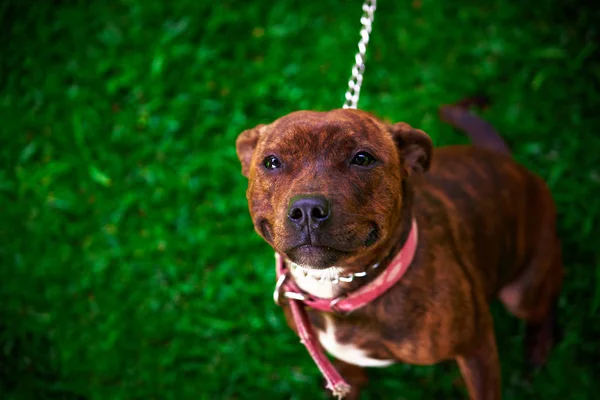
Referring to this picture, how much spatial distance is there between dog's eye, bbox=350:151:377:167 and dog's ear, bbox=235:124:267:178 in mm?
522

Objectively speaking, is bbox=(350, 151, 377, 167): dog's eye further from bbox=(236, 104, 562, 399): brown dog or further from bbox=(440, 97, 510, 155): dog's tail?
bbox=(440, 97, 510, 155): dog's tail

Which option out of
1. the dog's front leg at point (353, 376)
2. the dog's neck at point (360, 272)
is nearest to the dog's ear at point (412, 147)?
the dog's neck at point (360, 272)

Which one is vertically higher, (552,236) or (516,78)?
(516,78)

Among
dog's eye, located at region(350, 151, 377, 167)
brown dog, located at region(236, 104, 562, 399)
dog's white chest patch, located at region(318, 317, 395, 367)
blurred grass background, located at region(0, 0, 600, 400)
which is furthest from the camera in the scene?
blurred grass background, located at region(0, 0, 600, 400)

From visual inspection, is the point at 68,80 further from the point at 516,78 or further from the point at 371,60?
the point at 516,78

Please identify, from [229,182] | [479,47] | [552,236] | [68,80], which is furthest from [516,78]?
[68,80]

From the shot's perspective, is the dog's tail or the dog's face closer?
the dog's face

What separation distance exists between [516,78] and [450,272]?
2400mm

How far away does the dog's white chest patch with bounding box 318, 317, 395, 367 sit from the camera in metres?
2.64

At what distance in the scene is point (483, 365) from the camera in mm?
2725

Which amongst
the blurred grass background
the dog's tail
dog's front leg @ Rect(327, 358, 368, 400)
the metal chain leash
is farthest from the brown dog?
the blurred grass background

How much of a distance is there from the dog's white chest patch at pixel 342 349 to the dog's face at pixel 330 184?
16.6 inches

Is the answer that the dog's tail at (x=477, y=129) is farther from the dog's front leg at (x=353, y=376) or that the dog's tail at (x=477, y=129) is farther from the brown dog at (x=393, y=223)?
the dog's front leg at (x=353, y=376)

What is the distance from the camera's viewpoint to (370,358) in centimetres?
271
